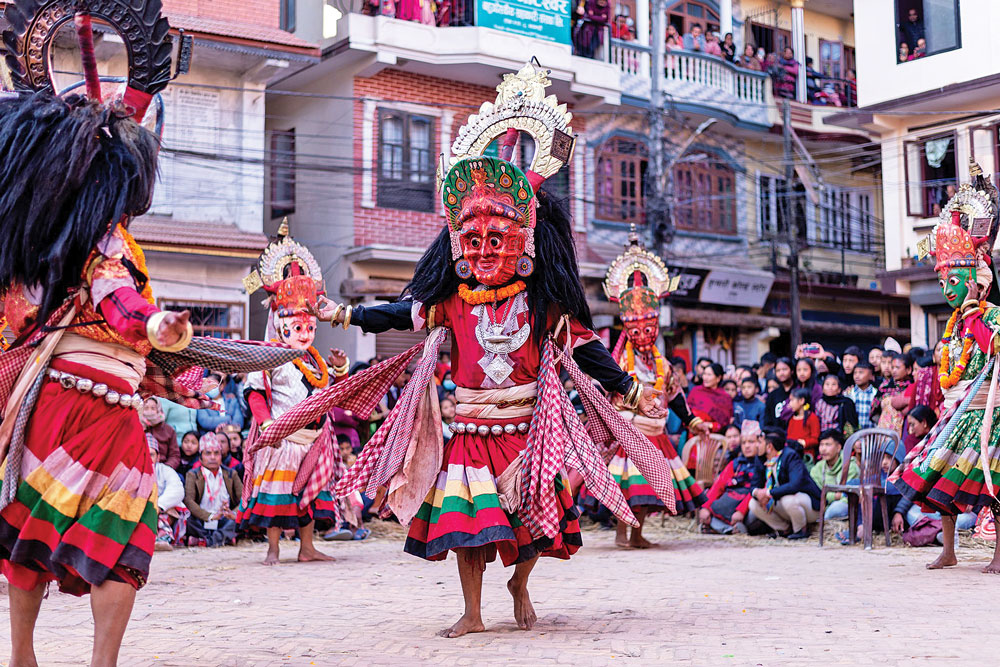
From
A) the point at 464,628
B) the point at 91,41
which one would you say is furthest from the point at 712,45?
the point at 91,41

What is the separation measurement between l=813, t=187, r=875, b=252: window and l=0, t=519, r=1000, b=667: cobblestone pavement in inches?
684

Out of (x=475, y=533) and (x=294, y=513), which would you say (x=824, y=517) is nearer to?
(x=294, y=513)

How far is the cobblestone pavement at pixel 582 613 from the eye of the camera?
515cm

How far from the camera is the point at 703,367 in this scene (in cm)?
1441

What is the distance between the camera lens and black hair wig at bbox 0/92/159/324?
434 centimetres

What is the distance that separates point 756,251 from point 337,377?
17.3 m

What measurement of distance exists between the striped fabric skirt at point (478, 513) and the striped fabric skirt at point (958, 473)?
11.5 ft

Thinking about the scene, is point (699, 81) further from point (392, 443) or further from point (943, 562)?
point (392, 443)

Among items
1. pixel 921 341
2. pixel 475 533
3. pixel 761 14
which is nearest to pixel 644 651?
pixel 475 533

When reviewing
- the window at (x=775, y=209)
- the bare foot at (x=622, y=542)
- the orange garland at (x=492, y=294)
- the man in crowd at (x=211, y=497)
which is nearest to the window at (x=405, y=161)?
the window at (x=775, y=209)

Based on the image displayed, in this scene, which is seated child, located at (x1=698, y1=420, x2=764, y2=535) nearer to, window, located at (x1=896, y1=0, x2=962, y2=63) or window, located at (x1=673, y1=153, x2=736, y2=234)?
window, located at (x1=896, y1=0, x2=962, y2=63)

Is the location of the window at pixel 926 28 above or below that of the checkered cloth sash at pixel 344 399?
above

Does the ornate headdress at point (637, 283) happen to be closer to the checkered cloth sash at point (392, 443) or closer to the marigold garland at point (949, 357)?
the marigold garland at point (949, 357)

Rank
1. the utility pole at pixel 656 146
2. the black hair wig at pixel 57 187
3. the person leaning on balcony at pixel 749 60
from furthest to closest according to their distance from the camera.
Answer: the person leaning on balcony at pixel 749 60 < the utility pole at pixel 656 146 < the black hair wig at pixel 57 187
